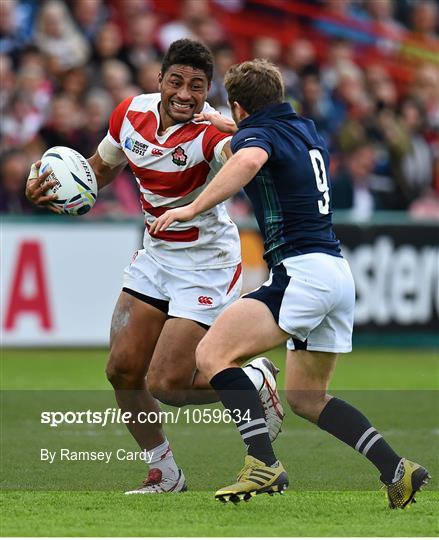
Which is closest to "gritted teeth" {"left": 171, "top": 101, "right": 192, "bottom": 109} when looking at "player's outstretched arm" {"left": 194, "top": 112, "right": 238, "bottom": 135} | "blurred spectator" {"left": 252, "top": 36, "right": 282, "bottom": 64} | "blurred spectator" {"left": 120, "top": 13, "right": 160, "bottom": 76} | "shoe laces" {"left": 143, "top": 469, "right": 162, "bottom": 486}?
"player's outstretched arm" {"left": 194, "top": 112, "right": 238, "bottom": 135}

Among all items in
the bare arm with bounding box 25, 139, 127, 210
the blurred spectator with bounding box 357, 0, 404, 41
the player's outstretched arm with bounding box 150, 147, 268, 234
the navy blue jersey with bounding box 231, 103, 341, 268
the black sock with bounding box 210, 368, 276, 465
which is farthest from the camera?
the blurred spectator with bounding box 357, 0, 404, 41

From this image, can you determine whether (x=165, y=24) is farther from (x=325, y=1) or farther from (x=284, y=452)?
(x=284, y=452)

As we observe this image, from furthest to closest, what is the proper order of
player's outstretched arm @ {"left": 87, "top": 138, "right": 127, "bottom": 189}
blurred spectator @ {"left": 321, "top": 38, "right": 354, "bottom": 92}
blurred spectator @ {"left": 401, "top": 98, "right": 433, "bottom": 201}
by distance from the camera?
blurred spectator @ {"left": 321, "top": 38, "right": 354, "bottom": 92} → blurred spectator @ {"left": 401, "top": 98, "right": 433, "bottom": 201} → player's outstretched arm @ {"left": 87, "top": 138, "right": 127, "bottom": 189}

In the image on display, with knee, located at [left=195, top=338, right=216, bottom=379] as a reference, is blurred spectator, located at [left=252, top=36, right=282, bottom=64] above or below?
above

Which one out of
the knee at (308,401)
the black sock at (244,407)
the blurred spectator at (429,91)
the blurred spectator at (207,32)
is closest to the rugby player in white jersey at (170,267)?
the knee at (308,401)

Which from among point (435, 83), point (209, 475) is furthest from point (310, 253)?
point (435, 83)

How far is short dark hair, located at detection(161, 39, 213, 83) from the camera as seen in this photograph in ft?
22.2

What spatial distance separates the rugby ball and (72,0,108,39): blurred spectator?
835 cm

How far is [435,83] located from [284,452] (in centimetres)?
1209

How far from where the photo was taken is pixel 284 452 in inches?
316

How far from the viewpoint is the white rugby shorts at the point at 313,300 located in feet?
19.6

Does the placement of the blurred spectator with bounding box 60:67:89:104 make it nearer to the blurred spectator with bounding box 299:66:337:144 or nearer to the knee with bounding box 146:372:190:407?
the blurred spectator with bounding box 299:66:337:144

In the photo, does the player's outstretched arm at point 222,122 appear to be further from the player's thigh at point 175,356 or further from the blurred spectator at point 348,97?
the blurred spectator at point 348,97

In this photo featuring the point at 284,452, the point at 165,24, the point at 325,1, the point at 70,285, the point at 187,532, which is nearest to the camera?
the point at 187,532
